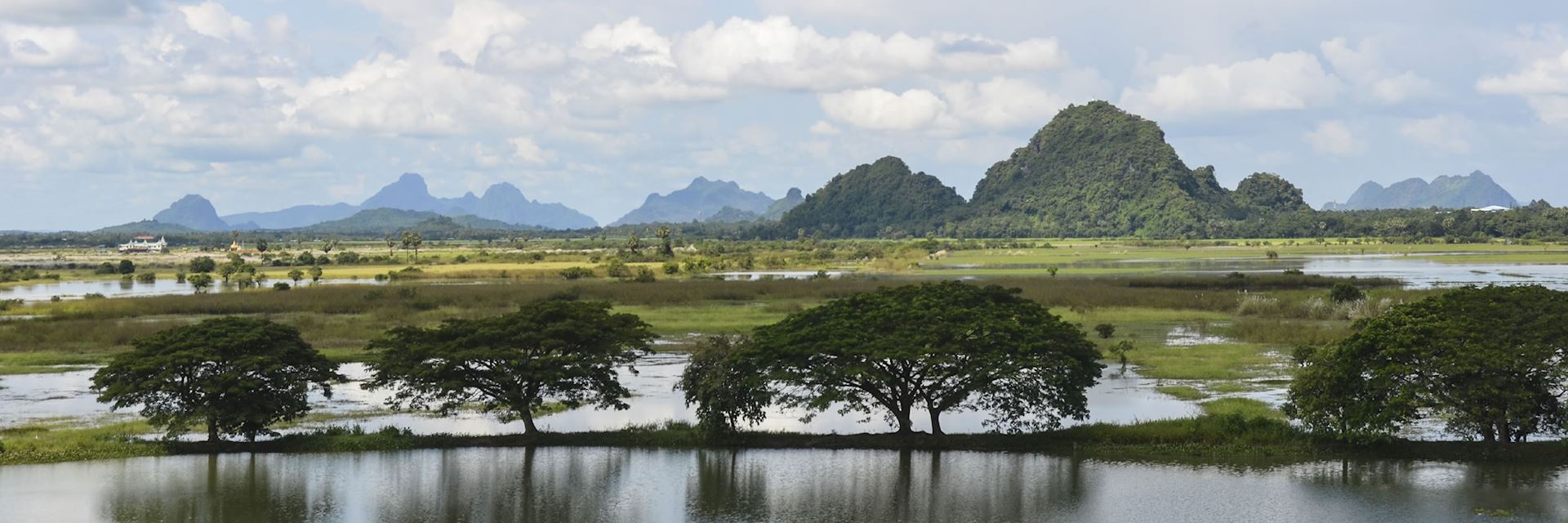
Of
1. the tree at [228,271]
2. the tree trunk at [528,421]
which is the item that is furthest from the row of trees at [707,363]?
the tree at [228,271]

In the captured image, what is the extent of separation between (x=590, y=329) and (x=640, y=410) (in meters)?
5.07

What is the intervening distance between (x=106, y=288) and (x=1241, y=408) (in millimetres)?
71766

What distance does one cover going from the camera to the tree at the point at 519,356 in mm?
24469

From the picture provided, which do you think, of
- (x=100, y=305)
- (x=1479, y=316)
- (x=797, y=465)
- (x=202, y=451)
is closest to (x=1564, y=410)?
(x=1479, y=316)

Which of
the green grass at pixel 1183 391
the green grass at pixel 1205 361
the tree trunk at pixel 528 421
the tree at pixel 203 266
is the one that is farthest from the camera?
the tree at pixel 203 266

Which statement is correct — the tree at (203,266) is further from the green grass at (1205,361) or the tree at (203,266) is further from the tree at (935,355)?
the tree at (935,355)

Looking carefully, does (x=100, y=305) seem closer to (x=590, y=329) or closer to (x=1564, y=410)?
(x=590, y=329)

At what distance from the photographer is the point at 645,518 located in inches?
760

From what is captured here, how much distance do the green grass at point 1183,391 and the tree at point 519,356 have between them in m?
13.0

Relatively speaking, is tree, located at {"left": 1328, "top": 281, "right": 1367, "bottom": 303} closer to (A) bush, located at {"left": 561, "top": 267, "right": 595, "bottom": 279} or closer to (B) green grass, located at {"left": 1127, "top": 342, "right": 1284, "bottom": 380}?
(B) green grass, located at {"left": 1127, "top": 342, "right": 1284, "bottom": 380}

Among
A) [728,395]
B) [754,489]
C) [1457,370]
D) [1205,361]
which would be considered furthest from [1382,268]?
[754,489]

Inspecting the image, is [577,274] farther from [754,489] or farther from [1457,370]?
[1457,370]

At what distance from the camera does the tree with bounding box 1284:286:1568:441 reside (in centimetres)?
2119

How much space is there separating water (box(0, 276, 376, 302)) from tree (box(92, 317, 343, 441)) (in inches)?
1823
